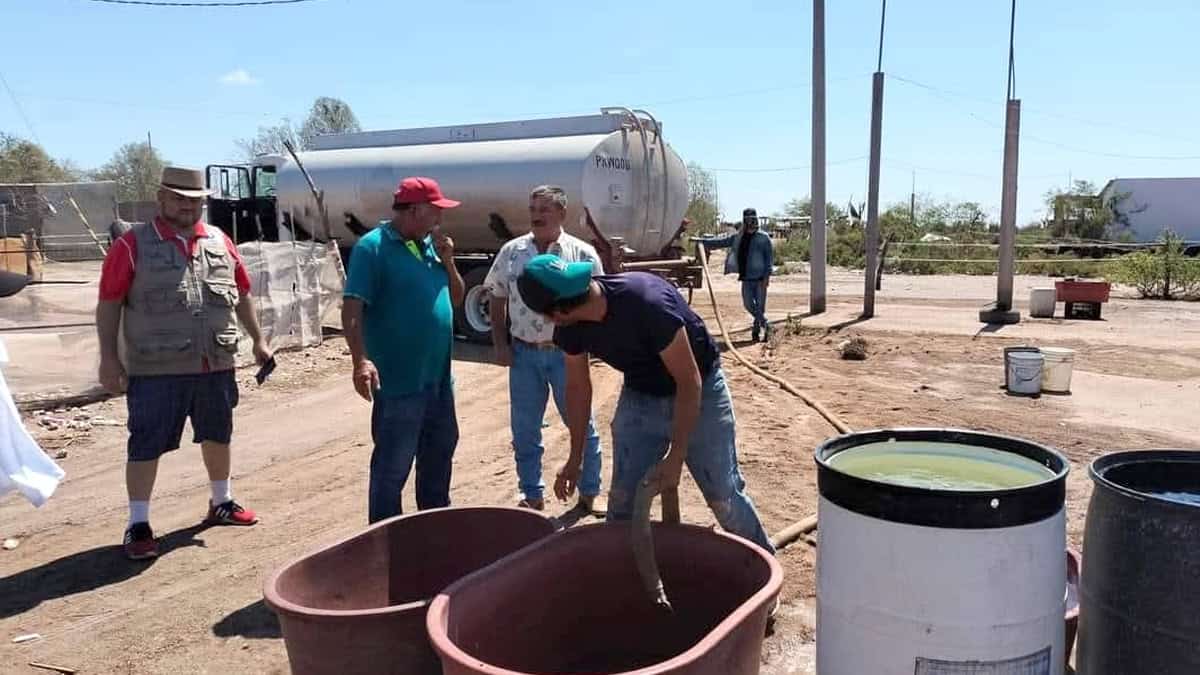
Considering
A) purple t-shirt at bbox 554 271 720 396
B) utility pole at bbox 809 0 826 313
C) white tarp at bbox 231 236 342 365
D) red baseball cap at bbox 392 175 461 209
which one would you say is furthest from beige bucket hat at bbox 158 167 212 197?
utility pole at bbox 809 0 826 313

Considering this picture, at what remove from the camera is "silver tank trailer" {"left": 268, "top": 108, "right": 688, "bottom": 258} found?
10.7 meters

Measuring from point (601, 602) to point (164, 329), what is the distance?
2760 millimetres

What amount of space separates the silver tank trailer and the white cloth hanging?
7.48m

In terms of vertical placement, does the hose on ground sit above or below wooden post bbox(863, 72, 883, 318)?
below

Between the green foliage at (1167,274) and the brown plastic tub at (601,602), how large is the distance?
19531 mm

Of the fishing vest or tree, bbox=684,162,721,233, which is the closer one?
the fishing vest

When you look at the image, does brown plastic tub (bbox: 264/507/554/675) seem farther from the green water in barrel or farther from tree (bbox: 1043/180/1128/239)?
tree (bbox: 1043/180/1128/239)

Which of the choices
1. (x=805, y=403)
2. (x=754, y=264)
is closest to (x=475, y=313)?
(x=754, y=264)

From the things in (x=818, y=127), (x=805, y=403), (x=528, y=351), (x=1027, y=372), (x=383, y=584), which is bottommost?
(x=805, y=403)

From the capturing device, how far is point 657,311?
112 inches

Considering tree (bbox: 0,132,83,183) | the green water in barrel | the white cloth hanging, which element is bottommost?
the white cloth hanging

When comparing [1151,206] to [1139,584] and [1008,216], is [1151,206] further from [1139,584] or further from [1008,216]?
[1139,584]

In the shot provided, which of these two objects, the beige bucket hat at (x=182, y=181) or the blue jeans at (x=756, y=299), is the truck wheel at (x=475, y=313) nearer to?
the blue jeans at (x=756, y=299)

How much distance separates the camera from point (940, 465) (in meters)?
2.70
